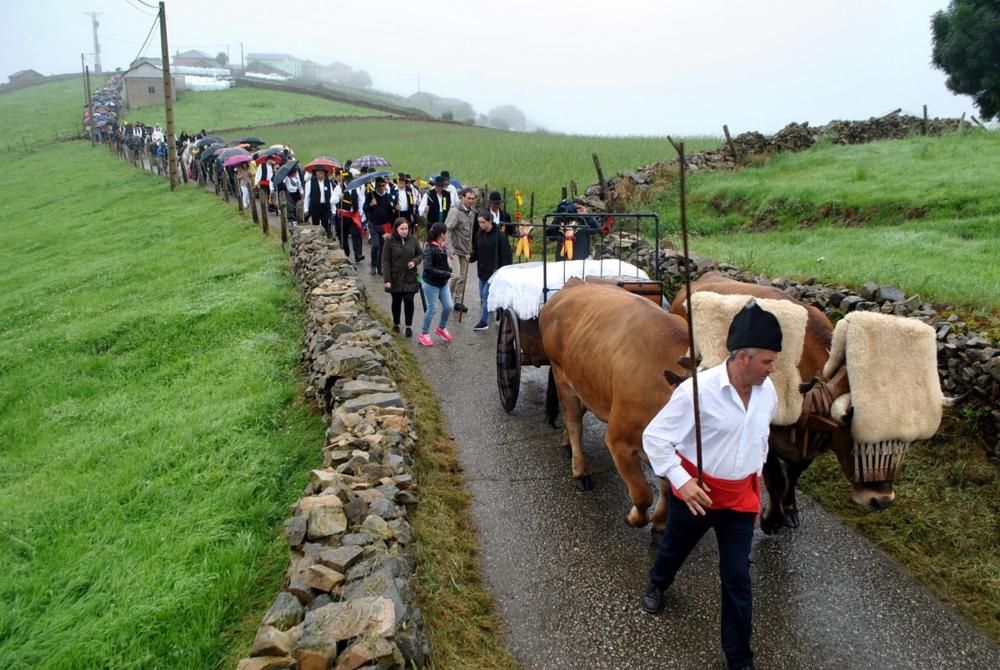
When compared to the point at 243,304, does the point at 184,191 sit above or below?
above

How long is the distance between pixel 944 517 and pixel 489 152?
29393 millimetres

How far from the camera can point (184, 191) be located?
87.2ft

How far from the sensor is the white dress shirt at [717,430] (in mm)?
3662

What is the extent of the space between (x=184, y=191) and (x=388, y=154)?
11082mm

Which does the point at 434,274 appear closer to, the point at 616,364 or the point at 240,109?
the point at 616,364

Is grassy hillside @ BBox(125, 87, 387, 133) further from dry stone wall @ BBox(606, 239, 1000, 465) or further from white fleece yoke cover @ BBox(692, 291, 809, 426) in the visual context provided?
white fleece yoke cover @ BBox(692, 291, 809, 426)

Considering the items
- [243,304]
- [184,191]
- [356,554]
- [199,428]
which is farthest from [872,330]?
[184,191]

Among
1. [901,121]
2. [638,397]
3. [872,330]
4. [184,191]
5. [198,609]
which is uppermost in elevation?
[901,121]

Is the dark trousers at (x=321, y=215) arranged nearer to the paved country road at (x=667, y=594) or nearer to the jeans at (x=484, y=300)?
the jeans at (x=484, y=300)

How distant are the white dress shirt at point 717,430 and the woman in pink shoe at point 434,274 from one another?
6.20 metres

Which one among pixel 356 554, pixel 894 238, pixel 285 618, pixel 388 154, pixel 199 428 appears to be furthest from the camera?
pixel 388 154

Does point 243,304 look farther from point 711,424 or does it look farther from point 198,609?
point 711,424

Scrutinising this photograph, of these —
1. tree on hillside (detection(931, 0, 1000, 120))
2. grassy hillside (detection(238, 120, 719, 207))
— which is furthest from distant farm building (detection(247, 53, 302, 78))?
tree on hillside (detection(931, 0, 1000, 120))

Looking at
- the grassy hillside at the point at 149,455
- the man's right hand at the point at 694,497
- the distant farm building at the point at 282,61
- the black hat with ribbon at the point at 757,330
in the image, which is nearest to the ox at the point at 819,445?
the black hat with ribbon at the point at 757,330
